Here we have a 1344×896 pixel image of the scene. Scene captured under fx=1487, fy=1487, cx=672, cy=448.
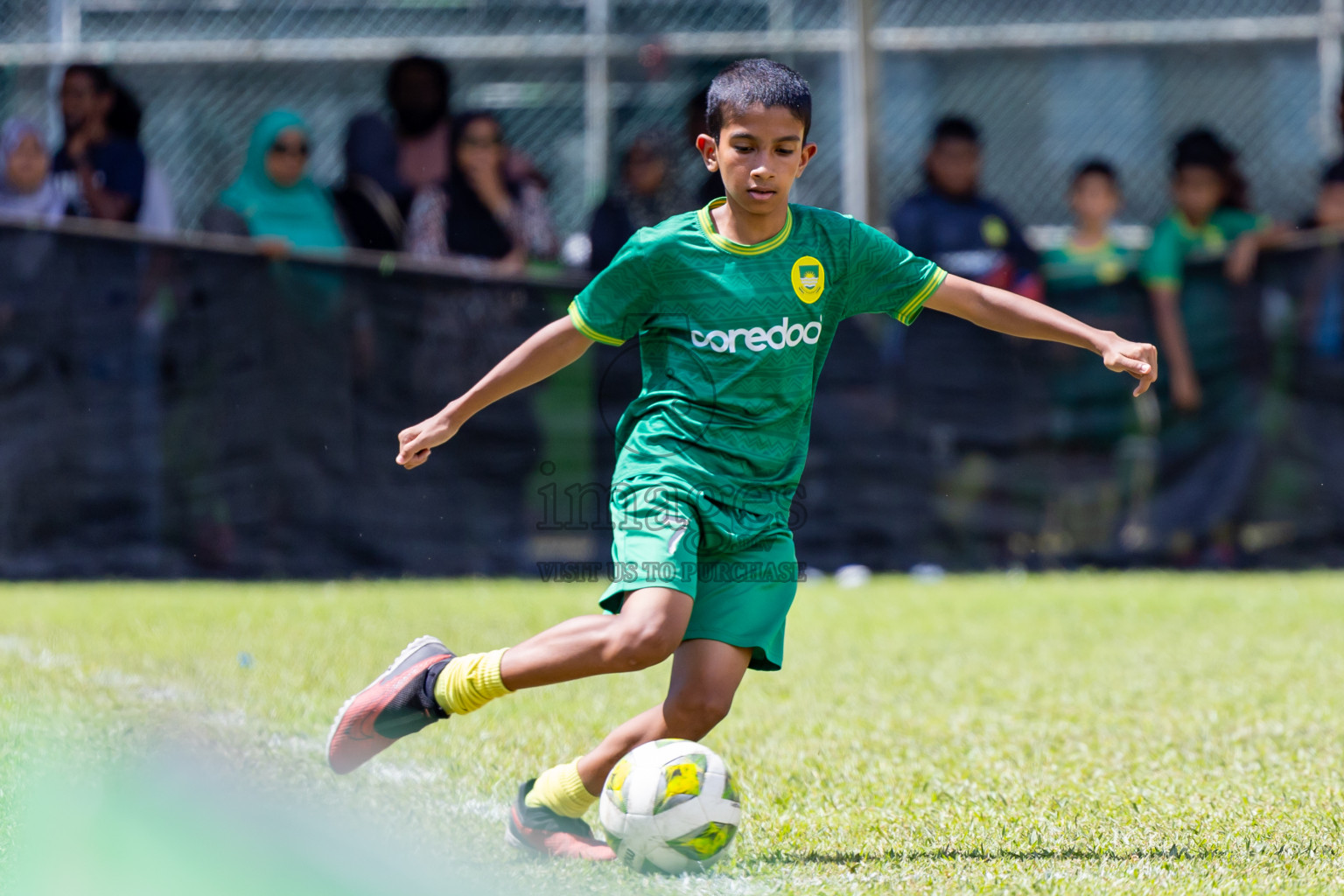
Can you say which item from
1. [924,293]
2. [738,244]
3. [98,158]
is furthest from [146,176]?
[924,293]

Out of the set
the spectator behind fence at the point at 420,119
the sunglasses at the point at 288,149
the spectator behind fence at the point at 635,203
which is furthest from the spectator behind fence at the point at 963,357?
the sunglasses at the point at 288,149

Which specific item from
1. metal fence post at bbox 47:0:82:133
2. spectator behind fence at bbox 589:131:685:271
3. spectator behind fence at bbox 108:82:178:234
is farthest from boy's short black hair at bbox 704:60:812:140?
metal fence post at bbox 47:0:82:133

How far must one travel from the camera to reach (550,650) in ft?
10.5

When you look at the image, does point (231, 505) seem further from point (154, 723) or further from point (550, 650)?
point (550, 650)

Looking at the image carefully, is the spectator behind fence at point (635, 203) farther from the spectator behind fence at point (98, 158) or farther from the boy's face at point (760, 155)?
the boy's face at point (760, 155)

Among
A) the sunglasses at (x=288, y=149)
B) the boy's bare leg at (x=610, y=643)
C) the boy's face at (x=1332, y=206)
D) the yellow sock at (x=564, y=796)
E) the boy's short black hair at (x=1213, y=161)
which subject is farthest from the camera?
the boy's short black hair at (x=1213, y=161)

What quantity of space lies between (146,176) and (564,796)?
21.5ft

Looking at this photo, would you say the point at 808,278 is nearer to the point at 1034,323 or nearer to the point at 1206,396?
the point at 1034,323

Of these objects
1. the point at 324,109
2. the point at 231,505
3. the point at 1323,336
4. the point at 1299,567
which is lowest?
the point at 1299,567

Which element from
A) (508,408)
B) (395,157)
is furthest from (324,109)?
(508,408)

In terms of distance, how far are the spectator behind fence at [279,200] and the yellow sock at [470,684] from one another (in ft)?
18.4

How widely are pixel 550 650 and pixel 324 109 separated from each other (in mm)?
9206

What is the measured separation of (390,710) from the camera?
3.38m

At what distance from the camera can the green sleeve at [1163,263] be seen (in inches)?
349
